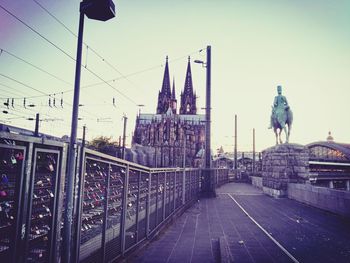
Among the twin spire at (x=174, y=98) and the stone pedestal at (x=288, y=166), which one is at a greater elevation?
the twin spire at (x=174, y=98)

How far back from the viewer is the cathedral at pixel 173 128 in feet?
255

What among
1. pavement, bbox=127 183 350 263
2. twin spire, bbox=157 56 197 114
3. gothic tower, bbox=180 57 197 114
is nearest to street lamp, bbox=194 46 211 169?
pavement, bbox=127 183 350 263

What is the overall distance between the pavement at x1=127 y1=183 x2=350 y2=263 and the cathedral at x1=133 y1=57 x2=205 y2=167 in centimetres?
6196

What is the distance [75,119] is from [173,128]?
7592 cm

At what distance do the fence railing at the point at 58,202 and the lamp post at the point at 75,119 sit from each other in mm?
79

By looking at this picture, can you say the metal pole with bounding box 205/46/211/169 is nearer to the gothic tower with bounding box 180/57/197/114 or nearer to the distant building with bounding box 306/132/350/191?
the distant building with bounding box 306/132/350/191

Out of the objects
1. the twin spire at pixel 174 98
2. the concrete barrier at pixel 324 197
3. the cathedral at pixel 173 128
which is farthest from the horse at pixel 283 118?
the twin spire at pixel 174 98

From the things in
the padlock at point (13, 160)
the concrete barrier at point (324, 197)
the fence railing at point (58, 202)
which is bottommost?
the concrete barrier at point (324, 197)

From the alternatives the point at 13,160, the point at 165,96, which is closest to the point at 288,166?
the point at 13,160

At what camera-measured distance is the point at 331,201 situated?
30.8 ft

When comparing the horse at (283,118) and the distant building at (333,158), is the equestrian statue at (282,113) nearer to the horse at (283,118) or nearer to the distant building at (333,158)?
the horse at (283,118)

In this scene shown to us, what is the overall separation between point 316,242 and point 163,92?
279 ft

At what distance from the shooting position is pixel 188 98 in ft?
300

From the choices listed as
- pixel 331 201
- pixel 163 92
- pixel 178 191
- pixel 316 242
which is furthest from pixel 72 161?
pixel 163 92
